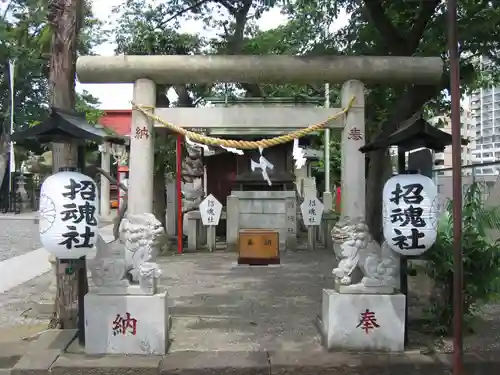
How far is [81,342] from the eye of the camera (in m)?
5.80

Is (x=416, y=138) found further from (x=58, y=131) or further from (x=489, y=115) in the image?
(x=489, y=115)

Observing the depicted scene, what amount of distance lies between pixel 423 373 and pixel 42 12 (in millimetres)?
6069

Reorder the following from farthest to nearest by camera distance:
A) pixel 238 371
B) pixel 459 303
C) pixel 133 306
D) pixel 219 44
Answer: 1. pixel 219 44
2. pixel 133 306
3. pixel 238 371
4. pixel 459 303

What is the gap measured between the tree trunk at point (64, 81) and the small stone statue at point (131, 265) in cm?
102

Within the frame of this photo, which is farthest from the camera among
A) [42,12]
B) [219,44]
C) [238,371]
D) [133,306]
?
[219,44]

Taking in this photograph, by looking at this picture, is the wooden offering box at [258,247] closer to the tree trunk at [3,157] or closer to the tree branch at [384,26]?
the tree branch at [384,26]

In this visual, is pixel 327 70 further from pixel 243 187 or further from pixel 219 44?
pixel 243 187

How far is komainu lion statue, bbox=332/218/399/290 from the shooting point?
5676mm

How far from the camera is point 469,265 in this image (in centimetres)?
593

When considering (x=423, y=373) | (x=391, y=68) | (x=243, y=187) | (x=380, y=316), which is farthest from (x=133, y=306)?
(x=243, y=187)

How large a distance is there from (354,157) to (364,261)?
1.14m

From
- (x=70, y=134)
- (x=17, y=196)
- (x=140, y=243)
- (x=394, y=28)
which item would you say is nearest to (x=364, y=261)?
(x=140, y=243)

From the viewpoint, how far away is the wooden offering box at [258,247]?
12.1 meters

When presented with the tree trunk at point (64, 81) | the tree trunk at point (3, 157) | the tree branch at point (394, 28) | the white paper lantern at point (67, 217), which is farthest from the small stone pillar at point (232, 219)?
the tree trunk at point (3, 157)
